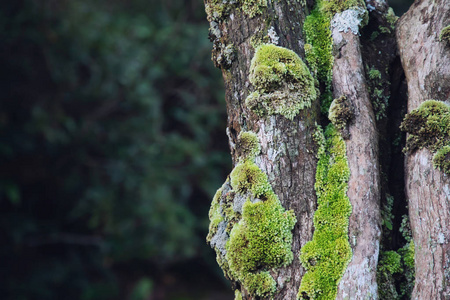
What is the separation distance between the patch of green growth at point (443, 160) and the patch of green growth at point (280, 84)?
1.69 feet

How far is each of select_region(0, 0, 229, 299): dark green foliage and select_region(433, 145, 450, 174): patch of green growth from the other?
489 cm

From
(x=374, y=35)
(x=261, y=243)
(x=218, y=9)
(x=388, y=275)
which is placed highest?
(x=218, y=9)

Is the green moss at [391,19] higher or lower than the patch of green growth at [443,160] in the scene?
higher

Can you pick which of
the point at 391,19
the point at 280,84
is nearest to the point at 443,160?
the point at 280,84

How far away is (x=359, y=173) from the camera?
1.61 metres

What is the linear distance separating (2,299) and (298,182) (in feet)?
17.0

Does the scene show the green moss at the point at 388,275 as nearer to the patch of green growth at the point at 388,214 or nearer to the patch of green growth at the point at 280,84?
the patch of green growth at the point at 388,214

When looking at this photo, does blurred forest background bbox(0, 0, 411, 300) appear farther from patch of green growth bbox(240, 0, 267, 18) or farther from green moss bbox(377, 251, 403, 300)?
green moss bbox(377, 251, 403, 300)

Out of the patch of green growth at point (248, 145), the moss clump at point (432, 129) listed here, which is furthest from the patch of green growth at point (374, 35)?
the patch of green growth at point (248, 145)

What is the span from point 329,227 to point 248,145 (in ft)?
1.48

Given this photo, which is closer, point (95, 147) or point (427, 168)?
point (427, 168)

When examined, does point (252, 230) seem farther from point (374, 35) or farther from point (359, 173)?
point (374, 35)

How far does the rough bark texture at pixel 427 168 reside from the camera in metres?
1.45

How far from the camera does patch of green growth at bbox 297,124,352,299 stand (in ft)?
4.88
